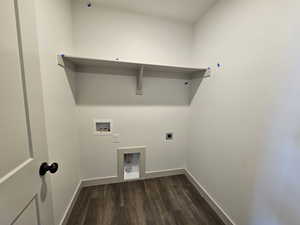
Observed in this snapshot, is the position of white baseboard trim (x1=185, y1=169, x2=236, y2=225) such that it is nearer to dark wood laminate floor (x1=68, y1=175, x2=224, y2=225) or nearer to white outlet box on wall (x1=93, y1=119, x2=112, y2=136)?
Answer: dark wood laminate floor (x1=68, y1=175, x2=224, y2=225)

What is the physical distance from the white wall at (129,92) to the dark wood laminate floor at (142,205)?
288mm

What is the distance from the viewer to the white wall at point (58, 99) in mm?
1027

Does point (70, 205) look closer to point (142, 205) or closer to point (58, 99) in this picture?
point (142, 205)

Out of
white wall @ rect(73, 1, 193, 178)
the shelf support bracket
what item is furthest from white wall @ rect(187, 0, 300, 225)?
the shelf support bracket

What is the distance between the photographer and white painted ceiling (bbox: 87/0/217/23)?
1.58 meters

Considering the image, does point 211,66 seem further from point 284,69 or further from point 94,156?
point 94,156

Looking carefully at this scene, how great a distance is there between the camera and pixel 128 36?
5.97 feet

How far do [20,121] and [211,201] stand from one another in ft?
6.76

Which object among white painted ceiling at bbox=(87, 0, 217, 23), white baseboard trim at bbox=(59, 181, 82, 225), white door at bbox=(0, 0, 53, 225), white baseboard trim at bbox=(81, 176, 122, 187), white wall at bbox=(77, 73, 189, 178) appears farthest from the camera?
white baseboard trim at bbox=(81, 176, 122, 187)

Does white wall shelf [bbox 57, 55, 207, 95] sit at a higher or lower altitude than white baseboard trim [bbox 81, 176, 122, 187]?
higher

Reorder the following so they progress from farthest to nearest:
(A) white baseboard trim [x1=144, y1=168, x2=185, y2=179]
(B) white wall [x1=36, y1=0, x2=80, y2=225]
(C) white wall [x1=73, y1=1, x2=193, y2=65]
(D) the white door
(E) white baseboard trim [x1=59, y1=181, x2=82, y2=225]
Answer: (A) white baseboard trim [x1=144, y1=168, x2=185, y2=179], (C) white wall [x1=73, y1=1, x2=193, y2=65], (E) white baseboard trim [x1=59, y1=181, x2=82, y2=225], (B) white wall [x1=36, y1=0, x2=80, y2=225], (D) the white door

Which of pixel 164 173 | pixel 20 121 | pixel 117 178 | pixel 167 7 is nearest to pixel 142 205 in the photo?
pixel 117 178

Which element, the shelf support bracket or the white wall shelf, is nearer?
the white wall shelf

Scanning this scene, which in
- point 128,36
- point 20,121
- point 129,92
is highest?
point 128,36
